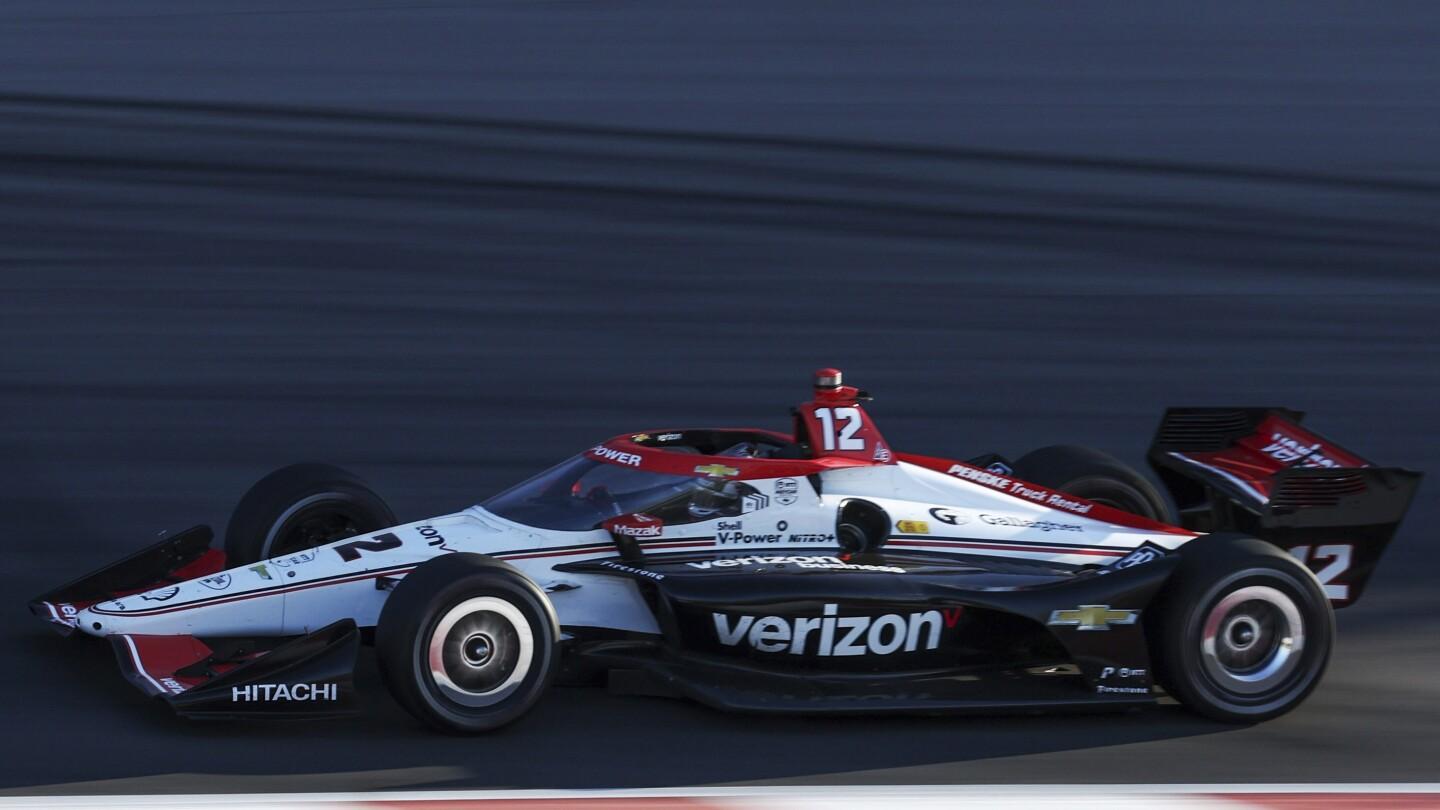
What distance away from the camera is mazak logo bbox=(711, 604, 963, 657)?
220 inches

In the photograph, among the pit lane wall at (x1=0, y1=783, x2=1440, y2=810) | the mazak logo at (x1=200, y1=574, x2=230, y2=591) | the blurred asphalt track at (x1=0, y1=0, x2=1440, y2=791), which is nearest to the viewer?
the pit lane wall at (x1=0, y1=783, x2=1440, y2=810)

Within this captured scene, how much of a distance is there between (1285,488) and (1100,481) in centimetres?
76

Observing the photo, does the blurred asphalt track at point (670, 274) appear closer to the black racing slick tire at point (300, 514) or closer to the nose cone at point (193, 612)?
the nose cone at point (193, 612)

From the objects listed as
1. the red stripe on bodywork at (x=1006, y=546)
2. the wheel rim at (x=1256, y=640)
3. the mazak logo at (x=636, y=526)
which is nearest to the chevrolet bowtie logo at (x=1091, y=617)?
the wheel rim at (x=1256, y=640)

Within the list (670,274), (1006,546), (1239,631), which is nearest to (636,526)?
(1006,546)

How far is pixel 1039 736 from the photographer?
547 centimetres

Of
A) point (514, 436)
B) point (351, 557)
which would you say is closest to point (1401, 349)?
point (514, 436)

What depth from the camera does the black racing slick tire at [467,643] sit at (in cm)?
520

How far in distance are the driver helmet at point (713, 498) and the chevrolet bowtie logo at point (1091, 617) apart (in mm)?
1108

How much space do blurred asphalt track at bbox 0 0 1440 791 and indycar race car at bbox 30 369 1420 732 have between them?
14cm

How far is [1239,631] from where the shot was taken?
572cm

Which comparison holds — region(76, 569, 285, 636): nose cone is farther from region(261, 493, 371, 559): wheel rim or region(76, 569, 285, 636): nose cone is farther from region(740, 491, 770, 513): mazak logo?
region(740, 491, 770, 513): mazak logo

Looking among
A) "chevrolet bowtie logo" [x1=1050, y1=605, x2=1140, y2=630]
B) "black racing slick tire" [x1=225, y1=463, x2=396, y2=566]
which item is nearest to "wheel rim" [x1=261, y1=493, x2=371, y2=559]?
"black racing slick tire" [x1=225, y1=463, x2=396, y2=566]

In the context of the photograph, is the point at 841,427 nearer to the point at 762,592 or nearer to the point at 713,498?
the point at 713,498
